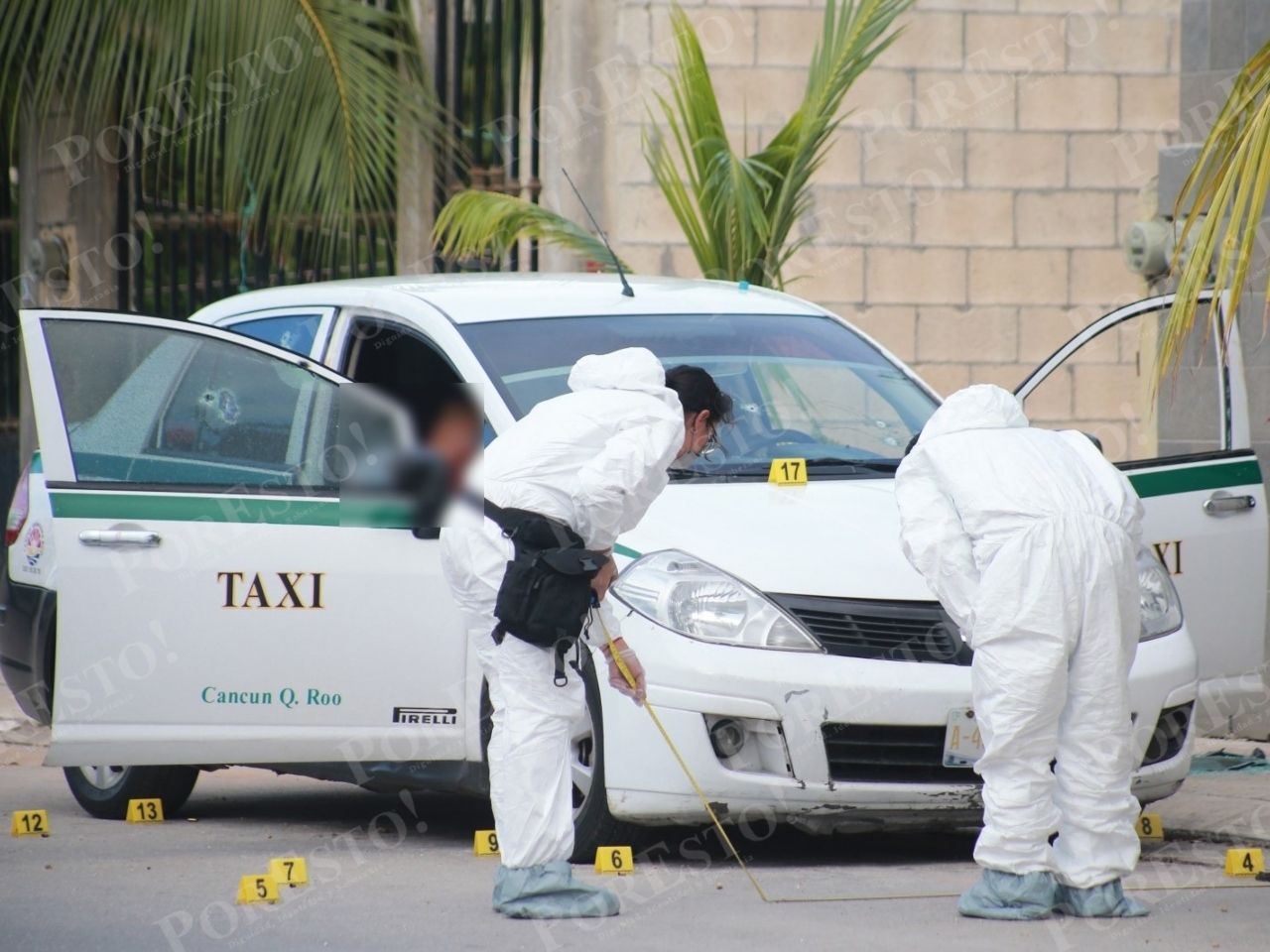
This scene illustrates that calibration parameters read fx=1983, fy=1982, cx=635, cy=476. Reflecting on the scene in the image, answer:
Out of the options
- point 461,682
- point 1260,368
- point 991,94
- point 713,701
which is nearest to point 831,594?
point 713,701

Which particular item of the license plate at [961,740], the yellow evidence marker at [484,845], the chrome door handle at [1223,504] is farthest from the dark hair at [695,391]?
the chrome door handle at [1223,504]

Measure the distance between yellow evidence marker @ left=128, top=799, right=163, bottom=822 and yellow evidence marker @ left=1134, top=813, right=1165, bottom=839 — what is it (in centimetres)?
329

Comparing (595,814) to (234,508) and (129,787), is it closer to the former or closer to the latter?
(234,508)

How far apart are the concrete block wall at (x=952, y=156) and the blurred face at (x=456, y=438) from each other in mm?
5867

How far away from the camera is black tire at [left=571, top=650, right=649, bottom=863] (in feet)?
17.5

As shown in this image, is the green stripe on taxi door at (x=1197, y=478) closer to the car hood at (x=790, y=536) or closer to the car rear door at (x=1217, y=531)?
the car rear door at (x=1217, y=531)

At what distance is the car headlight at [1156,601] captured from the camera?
564 cm

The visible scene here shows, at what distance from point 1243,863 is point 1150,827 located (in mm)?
621

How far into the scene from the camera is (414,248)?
12.1 metres

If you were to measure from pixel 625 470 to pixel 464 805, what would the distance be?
111 inches

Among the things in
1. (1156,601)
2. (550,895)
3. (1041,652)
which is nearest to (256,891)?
(550,895)

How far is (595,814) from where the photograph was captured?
17.7ft

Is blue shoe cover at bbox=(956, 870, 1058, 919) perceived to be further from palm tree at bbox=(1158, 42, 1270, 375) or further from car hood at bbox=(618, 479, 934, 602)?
palm tree at bbox=(1158, 42, 1270, 375)

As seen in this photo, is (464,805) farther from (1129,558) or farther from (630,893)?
(1129,558)
